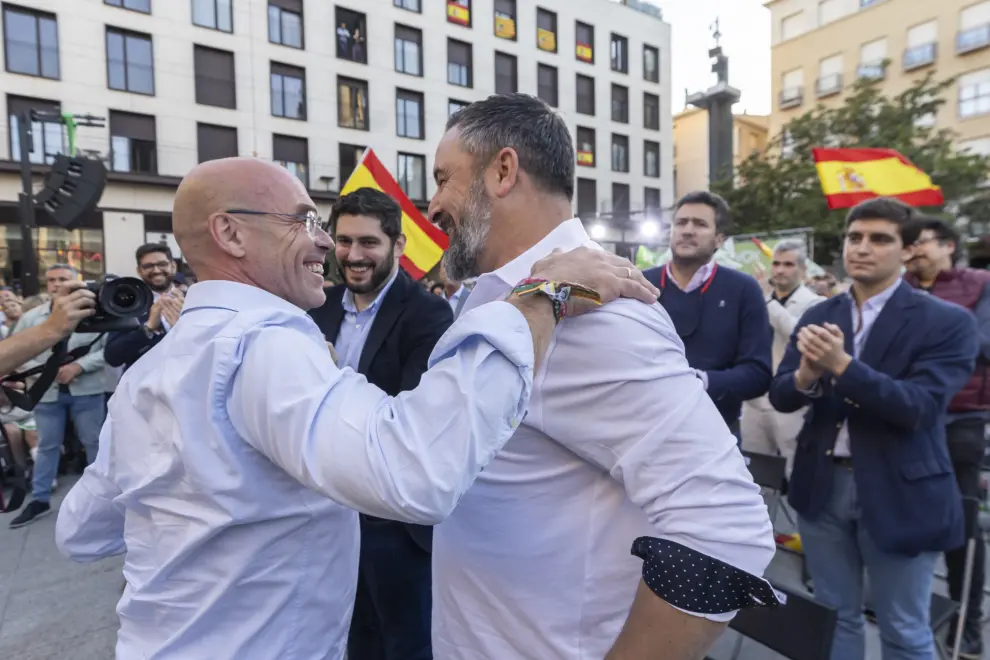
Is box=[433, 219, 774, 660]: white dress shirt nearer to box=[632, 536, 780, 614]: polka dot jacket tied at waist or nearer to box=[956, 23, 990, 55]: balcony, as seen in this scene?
box=[632, 536, 780, 614]: polka dot jacket tied at waist

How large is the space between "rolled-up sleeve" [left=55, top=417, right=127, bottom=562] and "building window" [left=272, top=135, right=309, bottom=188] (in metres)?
20.4

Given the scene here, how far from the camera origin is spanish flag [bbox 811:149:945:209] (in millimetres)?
6730

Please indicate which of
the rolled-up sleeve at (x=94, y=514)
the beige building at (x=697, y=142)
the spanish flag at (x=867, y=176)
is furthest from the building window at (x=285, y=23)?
the rolled-up sleeve at (x=94, y=514)

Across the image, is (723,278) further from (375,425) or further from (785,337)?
(375,425)

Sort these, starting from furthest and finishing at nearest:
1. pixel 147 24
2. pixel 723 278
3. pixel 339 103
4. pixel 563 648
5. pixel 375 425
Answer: pixel 339 103, pixel 147 24, pixel 723 278, pixel 563 648, pixel 375 425

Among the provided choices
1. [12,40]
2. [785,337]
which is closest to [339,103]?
[12,40]

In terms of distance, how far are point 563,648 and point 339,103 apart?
75.5 feet

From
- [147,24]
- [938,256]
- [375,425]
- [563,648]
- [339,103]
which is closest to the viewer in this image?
[375,425]

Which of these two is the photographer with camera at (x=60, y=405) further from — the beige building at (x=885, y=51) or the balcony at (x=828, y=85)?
the balcony at (x=828, y=85)

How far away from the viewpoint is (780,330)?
4.52 meters

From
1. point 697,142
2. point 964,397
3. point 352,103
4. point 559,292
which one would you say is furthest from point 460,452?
point 697,142

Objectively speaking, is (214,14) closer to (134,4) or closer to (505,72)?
(134,4)

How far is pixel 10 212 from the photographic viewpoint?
1666 centimetres

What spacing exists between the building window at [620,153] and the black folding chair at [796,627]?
2825cm
